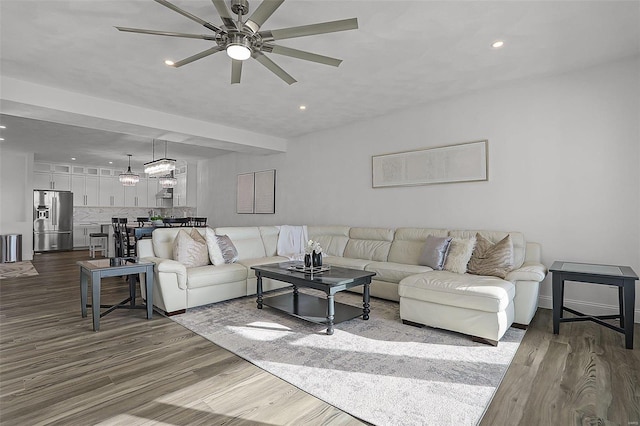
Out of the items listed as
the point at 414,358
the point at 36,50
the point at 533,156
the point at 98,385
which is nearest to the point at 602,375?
the point at 414,358

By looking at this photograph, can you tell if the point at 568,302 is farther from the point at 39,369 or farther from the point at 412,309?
the point at 39,369

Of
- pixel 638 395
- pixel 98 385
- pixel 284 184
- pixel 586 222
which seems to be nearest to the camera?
pixel 638 395

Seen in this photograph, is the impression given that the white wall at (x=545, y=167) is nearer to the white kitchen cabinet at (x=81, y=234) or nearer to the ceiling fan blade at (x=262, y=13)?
the ceiling fan blade at (x=262, y=13)

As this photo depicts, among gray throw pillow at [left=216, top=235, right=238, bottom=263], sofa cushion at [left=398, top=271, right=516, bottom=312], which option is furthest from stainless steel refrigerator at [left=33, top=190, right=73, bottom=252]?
sofa cushion at [left=398, top=271, right=516, bottom=312]

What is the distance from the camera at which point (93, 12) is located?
259 cm

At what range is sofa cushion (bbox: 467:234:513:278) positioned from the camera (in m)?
3.53

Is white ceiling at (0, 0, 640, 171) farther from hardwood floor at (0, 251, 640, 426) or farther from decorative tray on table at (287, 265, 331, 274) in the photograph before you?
hardwood floor at (0, 251, 640, 426)

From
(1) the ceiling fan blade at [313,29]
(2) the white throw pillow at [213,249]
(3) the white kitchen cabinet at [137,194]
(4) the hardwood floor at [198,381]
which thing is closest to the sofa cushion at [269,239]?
(2) the white throw pillow at [213,249]

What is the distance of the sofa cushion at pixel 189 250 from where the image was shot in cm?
408

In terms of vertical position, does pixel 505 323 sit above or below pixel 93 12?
below

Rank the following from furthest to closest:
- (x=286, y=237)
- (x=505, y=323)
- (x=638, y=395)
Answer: (x=286, y=237) < (x=505, y=323) < (x=638, y=395)

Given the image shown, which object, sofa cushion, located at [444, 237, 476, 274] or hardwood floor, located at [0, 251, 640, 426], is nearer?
hardwood floor, located at [0, 251, 640, 426]

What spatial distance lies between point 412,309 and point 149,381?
2.31 meters

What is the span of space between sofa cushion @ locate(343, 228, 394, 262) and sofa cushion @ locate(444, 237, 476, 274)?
1093 millimetres
